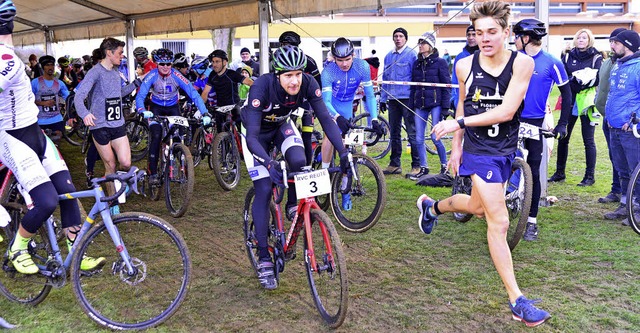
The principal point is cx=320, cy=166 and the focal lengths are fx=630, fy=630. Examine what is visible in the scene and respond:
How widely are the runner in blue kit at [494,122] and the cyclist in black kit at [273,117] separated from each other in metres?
0.92

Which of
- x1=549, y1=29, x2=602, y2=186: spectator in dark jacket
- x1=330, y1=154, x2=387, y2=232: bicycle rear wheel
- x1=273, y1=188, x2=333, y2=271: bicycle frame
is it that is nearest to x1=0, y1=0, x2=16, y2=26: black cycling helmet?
x1=273, y1=188, x2=333, y2=271: bicycle frame

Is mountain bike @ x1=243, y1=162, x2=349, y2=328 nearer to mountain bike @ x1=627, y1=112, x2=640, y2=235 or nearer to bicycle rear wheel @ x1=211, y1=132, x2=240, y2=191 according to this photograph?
mountain bike @ x1=627, y1=112, x2=640, y2=235

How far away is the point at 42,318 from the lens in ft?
14.8

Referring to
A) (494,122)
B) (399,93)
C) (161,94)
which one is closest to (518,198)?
(494,122)

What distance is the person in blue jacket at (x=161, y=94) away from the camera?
8.01 metres

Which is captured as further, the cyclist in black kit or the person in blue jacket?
the person in blue jacket

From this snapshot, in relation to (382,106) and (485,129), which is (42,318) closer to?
(485,129)

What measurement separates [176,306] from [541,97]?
4.09m

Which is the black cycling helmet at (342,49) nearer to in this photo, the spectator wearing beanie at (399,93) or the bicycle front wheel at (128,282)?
the spectator wearing beanie at (399,93)

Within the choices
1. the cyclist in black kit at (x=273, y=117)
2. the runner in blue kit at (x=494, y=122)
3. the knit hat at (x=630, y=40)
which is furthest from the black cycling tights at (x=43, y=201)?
the knit hat at (x=630, y=40)

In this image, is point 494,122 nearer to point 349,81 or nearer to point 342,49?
point 342,49

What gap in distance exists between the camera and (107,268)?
17.0 feet

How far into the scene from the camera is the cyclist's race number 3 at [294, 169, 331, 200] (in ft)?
14.0

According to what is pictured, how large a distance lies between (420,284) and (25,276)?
9.81 ft
